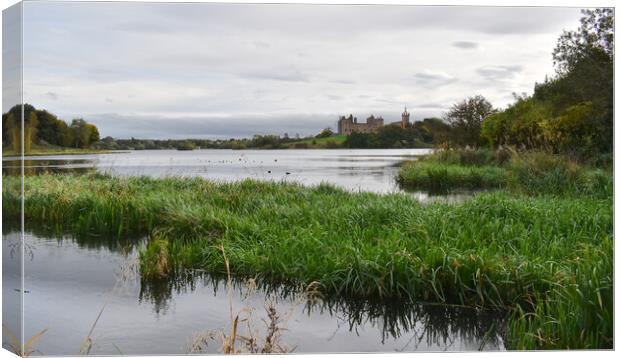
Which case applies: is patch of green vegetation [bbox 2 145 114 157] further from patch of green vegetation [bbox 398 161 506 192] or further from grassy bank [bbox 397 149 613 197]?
patch of green vegetation [bbox 398 161 506 192]

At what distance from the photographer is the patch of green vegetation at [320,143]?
5648 mm

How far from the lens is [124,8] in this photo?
4523mm

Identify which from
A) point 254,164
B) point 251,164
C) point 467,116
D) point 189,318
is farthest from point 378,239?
point 467,116

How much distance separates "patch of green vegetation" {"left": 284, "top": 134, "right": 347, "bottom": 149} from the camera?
222 inches

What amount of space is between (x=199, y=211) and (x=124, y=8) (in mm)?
2993

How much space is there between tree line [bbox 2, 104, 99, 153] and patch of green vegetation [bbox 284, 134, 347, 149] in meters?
1.73

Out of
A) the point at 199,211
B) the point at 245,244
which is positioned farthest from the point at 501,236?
the point at 199,211

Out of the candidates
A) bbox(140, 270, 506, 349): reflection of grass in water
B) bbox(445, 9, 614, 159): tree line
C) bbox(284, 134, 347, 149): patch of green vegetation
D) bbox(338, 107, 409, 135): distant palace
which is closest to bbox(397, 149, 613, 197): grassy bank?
bbox(445, 9, 614, 159): tree line

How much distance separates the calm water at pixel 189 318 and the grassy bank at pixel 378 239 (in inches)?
7.7

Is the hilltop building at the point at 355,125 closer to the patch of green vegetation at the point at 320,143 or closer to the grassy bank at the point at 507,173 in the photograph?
the patch of green vegetation at the point at 320,143

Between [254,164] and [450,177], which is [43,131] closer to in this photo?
[254,164]

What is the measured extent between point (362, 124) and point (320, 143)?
19.1 inches

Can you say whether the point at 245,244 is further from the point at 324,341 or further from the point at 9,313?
the point at 9,313

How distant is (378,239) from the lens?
216 inches
